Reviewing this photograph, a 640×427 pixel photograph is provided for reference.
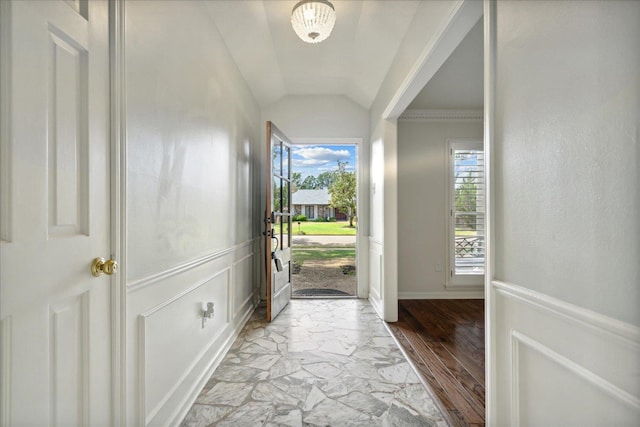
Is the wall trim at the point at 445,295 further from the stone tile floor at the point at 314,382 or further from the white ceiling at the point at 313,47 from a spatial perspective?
the white ceiling at the point at 313,47

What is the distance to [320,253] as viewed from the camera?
7.72 meters

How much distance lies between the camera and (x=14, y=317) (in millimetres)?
805

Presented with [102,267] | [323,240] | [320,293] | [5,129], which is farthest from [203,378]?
[323,240]

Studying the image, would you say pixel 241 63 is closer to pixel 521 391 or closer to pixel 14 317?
pixel 14 317

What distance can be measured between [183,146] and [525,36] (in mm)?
1709

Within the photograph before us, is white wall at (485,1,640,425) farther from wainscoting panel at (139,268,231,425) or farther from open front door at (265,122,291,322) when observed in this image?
open front door at (265,122,291,322)

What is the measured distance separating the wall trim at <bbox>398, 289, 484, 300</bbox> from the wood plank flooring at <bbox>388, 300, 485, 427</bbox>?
0.36 ft

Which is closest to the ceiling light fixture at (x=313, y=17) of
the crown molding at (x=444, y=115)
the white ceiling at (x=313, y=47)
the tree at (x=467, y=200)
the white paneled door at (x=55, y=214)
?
the white ceiling at (x=313, y=47)

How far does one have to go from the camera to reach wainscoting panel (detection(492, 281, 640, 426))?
740mm

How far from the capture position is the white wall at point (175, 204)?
4.44 feet

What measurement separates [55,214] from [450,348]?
9.32ft

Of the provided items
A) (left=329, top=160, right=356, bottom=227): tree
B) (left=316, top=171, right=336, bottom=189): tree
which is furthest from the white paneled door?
(left=329, top=160, right=356, bottom=227): tree

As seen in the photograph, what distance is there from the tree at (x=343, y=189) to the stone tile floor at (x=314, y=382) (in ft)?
16.6

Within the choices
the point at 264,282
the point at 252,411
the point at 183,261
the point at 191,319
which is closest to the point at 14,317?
the point at 183,261
